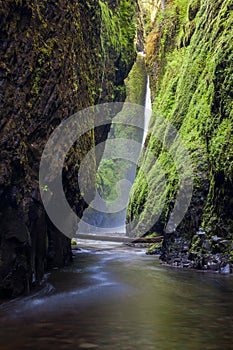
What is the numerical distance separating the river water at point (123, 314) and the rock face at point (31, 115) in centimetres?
83

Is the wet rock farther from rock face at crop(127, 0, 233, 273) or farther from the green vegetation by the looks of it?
the green vegetation

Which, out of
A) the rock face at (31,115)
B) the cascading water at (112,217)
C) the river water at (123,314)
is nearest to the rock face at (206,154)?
the river water at (123,314)

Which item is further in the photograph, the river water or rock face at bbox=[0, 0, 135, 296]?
rock face at bbox=[0, 0, 135, 296]

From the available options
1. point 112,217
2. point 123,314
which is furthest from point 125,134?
point 123,314

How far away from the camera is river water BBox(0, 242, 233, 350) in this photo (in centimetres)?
403

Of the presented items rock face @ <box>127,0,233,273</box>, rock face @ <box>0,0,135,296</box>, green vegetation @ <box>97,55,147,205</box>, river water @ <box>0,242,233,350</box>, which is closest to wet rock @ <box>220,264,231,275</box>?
rock face @ <box>127,0,233,273</box>

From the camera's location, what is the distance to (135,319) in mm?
5113

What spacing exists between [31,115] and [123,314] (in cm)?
444

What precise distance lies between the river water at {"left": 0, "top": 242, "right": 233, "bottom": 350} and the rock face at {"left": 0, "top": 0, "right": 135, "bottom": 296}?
0.83 meters

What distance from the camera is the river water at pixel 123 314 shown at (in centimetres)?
403

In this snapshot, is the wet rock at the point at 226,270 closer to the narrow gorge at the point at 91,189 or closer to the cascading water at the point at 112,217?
the narrow gorge at the point at 91,189

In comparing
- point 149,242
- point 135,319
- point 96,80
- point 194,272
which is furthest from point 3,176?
point 149,242

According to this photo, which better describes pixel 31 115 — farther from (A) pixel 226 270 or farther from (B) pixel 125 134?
(B) pixel 125 134

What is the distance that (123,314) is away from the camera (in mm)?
5383
